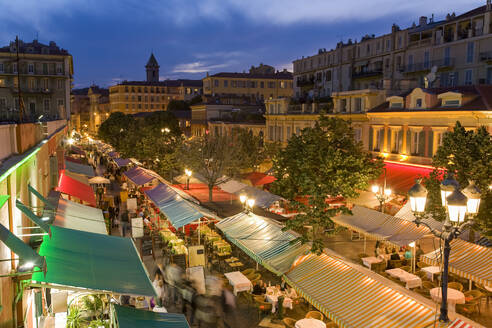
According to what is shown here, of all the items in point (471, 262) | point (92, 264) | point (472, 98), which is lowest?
point (471, 262)

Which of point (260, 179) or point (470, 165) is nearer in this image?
point (470, 165)

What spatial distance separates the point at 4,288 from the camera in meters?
6.98

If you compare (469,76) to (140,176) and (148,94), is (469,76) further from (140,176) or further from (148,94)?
(148,94)

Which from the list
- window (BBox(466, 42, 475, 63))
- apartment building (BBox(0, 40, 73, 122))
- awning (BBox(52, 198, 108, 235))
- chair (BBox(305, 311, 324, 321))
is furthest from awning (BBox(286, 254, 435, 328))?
apartment building (BBox(0, 40, 73, 122))

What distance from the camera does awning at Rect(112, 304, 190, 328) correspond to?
26.2 ft

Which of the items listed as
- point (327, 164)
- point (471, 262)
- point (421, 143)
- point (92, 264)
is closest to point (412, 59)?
point (421, 143)

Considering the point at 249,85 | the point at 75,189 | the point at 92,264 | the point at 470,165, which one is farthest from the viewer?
the point at 249,85

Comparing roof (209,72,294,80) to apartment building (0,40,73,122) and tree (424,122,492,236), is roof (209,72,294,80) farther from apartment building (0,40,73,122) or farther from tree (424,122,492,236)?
tree (424,122,492,236)

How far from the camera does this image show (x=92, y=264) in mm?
8609

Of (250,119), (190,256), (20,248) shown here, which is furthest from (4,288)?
(250,119)

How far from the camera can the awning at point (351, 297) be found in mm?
10008

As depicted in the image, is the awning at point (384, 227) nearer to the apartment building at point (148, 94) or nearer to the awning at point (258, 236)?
the awning at point (258, 236)

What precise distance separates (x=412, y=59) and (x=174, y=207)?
108 ft

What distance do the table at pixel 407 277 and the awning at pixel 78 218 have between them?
11.6 meters
